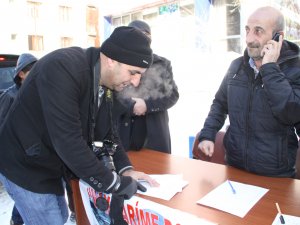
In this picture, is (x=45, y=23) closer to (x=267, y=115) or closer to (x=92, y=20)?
(x=92, y=20)

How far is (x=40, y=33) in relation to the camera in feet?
51.5

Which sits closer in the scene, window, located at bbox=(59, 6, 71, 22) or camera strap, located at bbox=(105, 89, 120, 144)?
camera strap, located at bbox=(105, 89, 120, 144)

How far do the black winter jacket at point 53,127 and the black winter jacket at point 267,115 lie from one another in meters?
0.97

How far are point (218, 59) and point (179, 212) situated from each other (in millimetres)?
6901

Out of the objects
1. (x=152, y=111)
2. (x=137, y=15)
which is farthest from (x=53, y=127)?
(x=137, y=15)

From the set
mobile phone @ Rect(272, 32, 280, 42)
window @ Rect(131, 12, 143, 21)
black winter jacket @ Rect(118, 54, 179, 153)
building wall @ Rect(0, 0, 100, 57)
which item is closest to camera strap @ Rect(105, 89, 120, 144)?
black winter jacket @ Rect(118, 54, 179, 153)

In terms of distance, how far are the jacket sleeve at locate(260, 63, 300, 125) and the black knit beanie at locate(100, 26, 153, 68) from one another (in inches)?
30.5

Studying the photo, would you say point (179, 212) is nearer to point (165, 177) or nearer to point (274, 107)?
point (165, 177)

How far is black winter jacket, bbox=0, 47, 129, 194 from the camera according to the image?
1336 mm

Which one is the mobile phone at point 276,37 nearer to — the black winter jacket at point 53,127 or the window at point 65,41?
the black winter jacket at point 53,127

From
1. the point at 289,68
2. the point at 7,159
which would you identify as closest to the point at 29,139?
the point at 7,159

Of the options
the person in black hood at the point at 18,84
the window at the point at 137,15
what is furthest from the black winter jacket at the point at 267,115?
the window at the point at 137,15

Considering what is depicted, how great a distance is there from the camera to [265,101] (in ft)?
6.24

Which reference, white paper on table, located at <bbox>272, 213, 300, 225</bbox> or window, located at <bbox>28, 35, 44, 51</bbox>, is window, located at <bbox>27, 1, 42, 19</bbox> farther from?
white paper on table, located at <bbox>272, 213, 300, 225</bbox>
